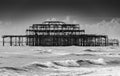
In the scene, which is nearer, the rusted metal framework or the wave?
the wave

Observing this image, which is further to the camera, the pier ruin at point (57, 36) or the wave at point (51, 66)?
the pier ruin at point (57, 36)

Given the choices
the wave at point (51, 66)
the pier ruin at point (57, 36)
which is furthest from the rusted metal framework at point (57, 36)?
the wave at point (51, 66)

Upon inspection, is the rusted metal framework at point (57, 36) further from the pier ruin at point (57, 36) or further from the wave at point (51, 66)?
the wave at point (51, 66)

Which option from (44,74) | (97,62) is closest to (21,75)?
(44,74)

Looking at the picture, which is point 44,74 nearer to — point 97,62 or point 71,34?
point 97,62

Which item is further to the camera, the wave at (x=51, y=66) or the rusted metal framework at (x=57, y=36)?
the rusted metal framework at (x=57, y=36)

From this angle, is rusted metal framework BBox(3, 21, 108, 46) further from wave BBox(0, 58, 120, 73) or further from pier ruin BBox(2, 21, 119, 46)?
wave BBox(0, 58, 120, 73)

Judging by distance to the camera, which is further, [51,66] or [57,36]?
[57,36]

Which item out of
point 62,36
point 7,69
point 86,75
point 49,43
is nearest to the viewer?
point 86,75

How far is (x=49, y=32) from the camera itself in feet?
342

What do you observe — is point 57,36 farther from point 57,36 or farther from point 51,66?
point 51,66

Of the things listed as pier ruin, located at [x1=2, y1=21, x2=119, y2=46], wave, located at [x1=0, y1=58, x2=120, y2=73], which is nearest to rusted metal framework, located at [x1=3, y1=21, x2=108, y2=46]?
pier ruin, located at [x1=2, y1=21, x2=119, y2=46]

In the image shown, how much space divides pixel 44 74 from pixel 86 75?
318 cm

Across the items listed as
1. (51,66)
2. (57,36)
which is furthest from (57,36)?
(51,66)
